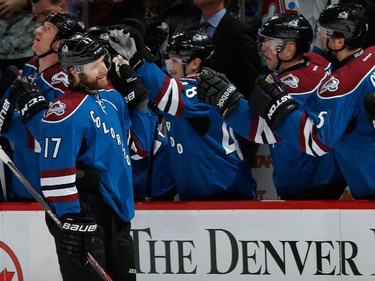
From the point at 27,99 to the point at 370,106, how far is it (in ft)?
4.91

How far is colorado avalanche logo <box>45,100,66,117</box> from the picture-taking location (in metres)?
4.35

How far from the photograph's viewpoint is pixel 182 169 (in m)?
5.25

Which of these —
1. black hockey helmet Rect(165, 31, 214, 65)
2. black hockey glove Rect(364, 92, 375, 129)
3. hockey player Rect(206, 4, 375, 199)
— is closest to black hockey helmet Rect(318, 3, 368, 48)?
hockey player Rect(206, 4, 375, 199)

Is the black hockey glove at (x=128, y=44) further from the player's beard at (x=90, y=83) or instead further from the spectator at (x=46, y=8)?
the spectator at (x=46, y=8)

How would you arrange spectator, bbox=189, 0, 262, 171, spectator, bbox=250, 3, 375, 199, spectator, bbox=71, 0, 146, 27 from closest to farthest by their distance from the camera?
1. spectator, bbox=250, 3, 375, 199
2. spectator, bbox=189, 0, 262, 171
3. spectator, bbox=71, 0, 146, 27

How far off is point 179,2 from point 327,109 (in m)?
1.77

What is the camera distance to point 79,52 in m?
4.44

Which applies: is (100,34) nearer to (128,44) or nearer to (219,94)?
(128,44)

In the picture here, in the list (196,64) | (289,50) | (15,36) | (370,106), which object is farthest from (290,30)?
(15,36)

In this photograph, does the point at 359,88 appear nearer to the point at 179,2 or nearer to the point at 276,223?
the point at 276,223

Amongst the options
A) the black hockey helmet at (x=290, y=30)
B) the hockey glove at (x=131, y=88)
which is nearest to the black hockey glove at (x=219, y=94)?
the hockey glove at (x=131, y=88)

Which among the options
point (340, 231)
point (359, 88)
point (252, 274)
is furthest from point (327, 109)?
point (252, 274)

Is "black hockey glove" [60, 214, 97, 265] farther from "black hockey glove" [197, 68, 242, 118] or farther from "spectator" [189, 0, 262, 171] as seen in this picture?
"spectator" [189, 0, 262, 171]

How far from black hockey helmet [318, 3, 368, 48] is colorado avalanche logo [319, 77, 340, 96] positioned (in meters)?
0.25
